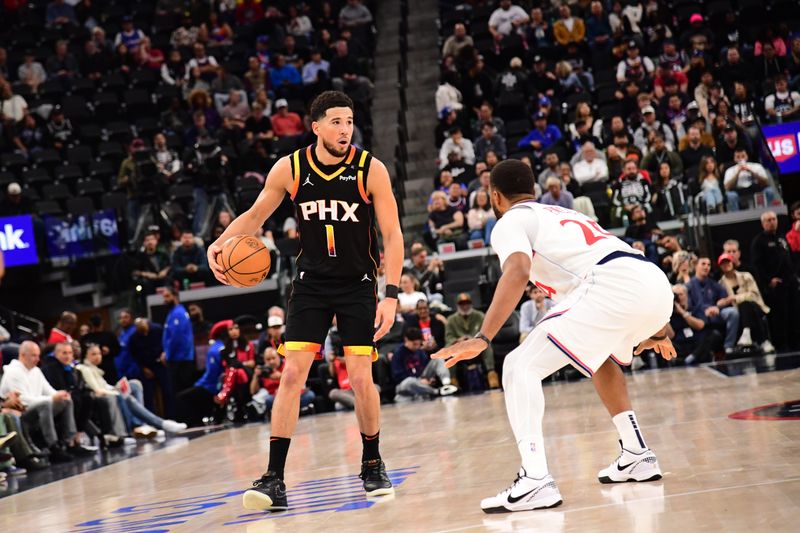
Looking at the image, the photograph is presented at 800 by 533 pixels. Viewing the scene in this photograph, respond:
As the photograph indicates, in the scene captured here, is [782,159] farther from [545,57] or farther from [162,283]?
[162,283]

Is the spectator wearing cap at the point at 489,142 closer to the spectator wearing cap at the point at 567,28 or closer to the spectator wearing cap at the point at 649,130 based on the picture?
the spectator wearing cap at the point at 649,130

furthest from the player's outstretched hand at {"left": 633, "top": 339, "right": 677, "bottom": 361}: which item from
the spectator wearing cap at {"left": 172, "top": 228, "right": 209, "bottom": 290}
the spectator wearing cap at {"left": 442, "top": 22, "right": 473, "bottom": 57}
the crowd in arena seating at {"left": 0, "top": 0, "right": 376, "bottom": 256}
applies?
the spectator wearing cap at {"left": 442, "top": 22, "right": 473, "bottom": 57}

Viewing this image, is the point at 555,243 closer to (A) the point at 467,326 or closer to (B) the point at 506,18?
(A) the point at 467,326

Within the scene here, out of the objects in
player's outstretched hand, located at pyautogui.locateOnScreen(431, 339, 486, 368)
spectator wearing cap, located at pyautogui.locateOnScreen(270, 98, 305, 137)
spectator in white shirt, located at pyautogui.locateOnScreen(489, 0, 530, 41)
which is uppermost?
spectator in white shirt, located at pyautogui.locateOnScreen(489, 0, 530, 41)

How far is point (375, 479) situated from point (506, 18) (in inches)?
620

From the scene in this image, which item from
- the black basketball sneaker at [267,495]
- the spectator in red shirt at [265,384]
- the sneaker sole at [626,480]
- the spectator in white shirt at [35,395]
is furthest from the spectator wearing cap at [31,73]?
the sneaker sole at [626,480]

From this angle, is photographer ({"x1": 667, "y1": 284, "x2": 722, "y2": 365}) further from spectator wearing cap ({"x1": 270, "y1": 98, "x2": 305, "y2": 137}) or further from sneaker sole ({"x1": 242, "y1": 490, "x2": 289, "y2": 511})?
sneaker sole ({"x1": 242, "y1": 490, "x2": 289, "y2": 511})

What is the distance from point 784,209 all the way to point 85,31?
14487 millimetres

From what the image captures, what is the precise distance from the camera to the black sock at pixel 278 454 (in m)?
5.46

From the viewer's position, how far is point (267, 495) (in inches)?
211

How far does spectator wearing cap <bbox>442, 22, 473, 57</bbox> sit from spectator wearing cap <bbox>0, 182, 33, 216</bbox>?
7852 millimetres

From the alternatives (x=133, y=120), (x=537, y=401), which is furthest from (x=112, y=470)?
(x=133, y=120)

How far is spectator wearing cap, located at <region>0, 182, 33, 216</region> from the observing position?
55.2 ft

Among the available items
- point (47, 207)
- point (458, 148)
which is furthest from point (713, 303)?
point (47, 207)
